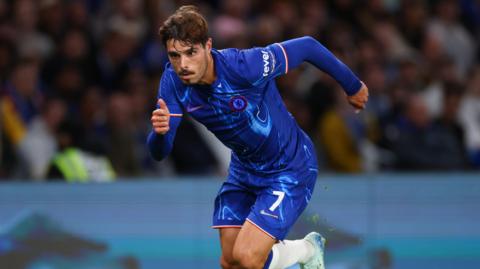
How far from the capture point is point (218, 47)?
9.27 m

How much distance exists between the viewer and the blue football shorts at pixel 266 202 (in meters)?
5.95

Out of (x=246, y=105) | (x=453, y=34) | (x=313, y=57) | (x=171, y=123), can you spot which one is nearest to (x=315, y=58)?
(x=313, y=57)

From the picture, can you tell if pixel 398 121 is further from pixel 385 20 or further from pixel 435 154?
pixel 385 20

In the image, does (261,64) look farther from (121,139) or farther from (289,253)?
(121,139)

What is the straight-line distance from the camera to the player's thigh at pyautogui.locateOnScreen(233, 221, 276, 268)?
231 inches

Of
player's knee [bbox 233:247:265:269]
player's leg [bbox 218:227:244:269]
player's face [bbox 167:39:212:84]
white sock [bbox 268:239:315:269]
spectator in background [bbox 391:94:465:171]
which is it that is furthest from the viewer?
spectator in background [bbox 391:94:465:171]

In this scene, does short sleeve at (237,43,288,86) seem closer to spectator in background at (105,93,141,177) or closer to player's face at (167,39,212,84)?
player's face at (167,39,212,84)

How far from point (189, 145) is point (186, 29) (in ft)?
9.51

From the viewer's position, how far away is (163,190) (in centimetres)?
786

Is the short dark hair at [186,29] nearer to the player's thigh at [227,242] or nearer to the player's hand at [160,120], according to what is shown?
the player's hand at [160,120]

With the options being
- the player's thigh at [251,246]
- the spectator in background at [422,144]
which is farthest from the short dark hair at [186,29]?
the spectator in background at [422,144]

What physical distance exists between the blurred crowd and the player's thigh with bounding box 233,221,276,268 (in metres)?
2.44

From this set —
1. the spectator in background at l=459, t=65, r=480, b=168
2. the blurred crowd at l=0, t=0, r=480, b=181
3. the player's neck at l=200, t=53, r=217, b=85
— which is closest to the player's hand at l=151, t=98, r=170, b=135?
the player's neck at l=200, t=53, r=217, b=85

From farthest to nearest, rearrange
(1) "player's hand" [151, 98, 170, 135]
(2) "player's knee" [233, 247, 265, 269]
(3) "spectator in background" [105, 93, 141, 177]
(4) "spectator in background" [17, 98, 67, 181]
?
(3) "spectator in background" [105, 93, 141, 177] < (4) "spectator in background" [17, 98, 67, 181] < (2) "player's knee" [233, 247, 265, 269] < (1) "player's hand" [151, 98, 170, 135]
